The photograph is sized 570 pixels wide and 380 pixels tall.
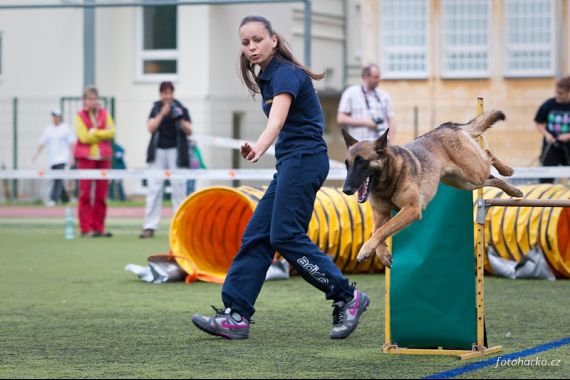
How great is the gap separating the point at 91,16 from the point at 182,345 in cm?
1378

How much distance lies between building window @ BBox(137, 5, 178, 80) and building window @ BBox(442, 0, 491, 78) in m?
6.39

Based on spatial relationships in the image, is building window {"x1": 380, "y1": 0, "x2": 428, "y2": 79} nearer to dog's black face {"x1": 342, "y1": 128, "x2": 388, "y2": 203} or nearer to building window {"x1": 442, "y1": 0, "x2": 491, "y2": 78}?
building window {"x1": 442, "y1": 0, "x2": 491, "y2": 78}

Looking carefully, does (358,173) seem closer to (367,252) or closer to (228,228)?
(367,252)

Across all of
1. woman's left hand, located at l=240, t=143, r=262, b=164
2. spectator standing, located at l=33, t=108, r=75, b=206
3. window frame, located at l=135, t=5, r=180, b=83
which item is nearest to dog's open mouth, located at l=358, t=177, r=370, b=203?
woman's left hand, located at l=240, t=143, r=262, b=164

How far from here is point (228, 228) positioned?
37.2ft

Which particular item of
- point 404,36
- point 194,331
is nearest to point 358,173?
point 194,331

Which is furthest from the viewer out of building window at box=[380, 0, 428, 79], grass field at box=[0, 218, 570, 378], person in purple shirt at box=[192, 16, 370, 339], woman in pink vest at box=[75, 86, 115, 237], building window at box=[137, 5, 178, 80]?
building window at box=[380, 0, 428, 79]

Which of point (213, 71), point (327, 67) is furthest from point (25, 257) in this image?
point (327, 67)

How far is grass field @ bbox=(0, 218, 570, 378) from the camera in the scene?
5.90m

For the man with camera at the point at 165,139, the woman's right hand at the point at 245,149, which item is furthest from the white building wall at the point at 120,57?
the woman's right hand at the point at 245,149

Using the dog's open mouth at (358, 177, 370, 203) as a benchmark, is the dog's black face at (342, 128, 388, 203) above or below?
above

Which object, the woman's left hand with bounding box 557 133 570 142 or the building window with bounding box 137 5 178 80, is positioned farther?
the building window with bounding box 137 5 178 80

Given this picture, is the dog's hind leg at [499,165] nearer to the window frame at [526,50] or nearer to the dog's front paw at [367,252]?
the dog's front paw at [367,252]

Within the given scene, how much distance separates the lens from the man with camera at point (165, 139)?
49.0 feet
